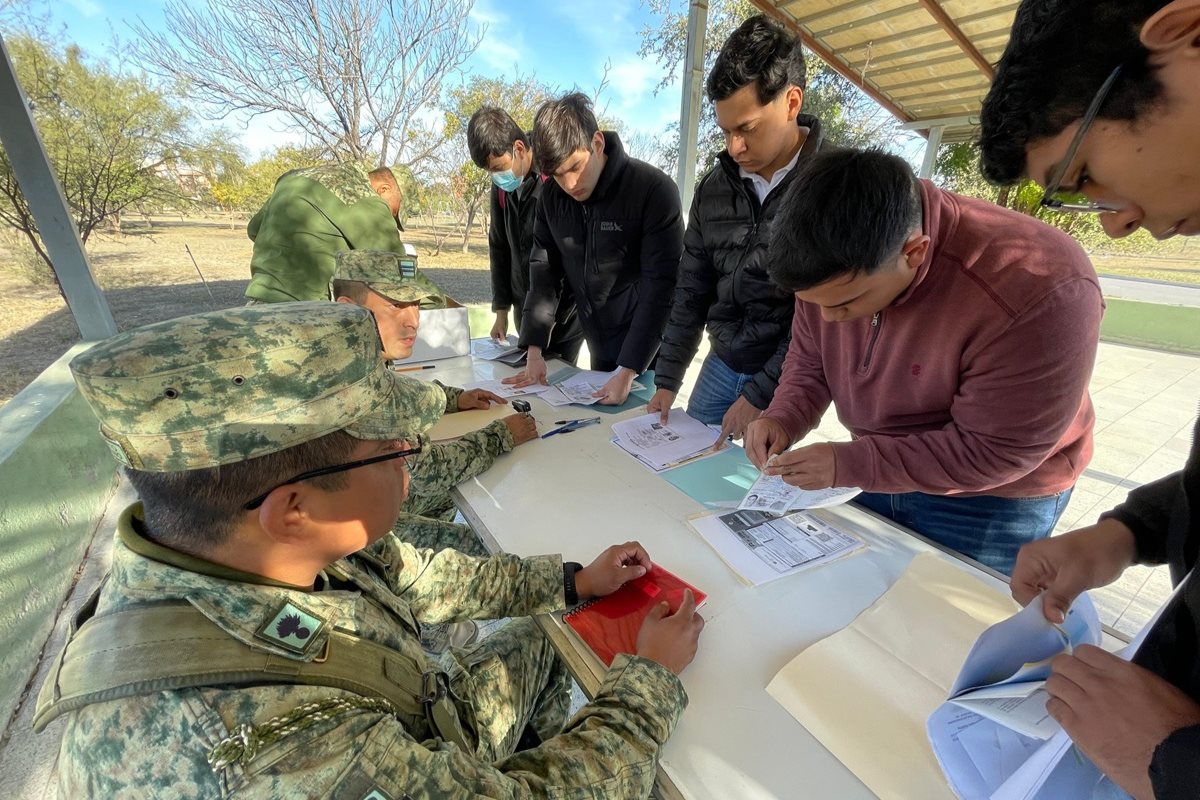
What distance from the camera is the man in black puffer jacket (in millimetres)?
1547

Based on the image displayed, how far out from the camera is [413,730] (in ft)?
2.56

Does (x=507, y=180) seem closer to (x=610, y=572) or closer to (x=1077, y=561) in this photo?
(x=610, y=572)

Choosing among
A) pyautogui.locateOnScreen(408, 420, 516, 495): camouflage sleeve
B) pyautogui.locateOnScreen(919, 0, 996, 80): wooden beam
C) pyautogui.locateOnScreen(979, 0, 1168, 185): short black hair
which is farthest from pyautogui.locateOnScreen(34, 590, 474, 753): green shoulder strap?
pyautogui.locateOnScreen(919, 0, 996, 80): wooden beam

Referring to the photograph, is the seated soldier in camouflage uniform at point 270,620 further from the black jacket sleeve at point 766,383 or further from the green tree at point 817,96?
the green tree at point 817,96

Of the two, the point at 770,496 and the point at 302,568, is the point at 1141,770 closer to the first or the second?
Answer: the point at 770,496

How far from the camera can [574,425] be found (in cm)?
185

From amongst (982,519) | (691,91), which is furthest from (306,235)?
(691,91)

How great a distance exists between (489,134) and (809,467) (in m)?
2.34

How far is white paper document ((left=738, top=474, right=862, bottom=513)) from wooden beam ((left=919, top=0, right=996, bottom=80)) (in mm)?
4270

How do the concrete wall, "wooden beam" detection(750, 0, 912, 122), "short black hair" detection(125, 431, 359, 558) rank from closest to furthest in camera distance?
"short black hair" detection(125, 431, 359, 558) < the concrete wall < "wooden beam" detection(750, 0, 912, 122)

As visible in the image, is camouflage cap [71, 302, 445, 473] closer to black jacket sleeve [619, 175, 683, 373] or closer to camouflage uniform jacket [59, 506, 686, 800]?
camouflage uniform jacket [59, 506, 686, 800]

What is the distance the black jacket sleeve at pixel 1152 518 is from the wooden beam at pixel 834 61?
365 cm

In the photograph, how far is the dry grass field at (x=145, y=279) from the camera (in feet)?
9.86

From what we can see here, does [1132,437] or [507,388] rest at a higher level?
[507,388]
